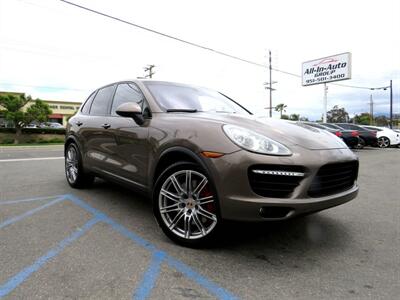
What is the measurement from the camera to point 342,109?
8631 centimetres

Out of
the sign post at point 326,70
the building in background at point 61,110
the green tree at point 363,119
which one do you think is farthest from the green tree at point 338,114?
the building in background at point 61,110

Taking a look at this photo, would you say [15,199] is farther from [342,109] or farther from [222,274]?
[342,109]

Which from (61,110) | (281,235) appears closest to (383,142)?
(281,235)

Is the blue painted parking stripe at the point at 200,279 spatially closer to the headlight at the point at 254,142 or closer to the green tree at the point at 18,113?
the headlight at the point at 254,142

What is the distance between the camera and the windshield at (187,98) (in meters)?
3.53

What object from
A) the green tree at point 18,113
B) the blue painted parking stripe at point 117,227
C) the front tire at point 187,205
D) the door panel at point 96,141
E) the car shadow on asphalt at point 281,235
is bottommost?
the car shadow on asphalt at point 281,235

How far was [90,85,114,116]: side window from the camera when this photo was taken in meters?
4.43

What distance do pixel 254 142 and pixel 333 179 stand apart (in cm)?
79

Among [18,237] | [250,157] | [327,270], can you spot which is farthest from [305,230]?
[18,237]

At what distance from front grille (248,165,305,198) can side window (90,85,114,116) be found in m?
2.62

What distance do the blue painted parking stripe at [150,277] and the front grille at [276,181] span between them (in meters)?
0.97

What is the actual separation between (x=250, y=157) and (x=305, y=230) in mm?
1391

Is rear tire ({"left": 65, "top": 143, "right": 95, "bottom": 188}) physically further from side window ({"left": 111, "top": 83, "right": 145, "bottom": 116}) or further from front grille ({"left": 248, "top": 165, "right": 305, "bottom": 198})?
front grille ({"left": 248, "top": 165, "right": 305, "bottom": 198})

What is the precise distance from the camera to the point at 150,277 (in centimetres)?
234
